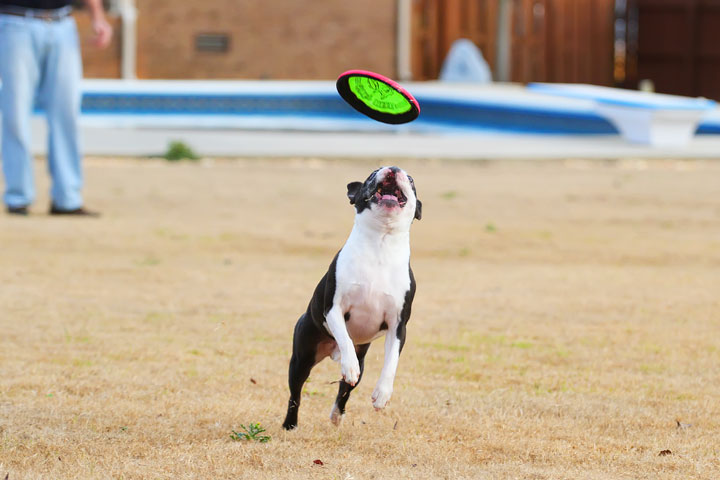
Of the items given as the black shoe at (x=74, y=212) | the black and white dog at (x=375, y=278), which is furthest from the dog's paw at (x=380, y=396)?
the black shoe at (x=74, y=212)

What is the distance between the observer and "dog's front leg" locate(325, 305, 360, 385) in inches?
139

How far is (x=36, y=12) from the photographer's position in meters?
9.11

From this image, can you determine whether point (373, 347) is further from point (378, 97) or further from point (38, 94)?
point (38, 94)

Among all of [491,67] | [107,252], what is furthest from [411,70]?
[107,252]

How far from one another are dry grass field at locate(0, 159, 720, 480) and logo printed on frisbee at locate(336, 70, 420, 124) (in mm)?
1126

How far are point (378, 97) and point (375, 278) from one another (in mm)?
616

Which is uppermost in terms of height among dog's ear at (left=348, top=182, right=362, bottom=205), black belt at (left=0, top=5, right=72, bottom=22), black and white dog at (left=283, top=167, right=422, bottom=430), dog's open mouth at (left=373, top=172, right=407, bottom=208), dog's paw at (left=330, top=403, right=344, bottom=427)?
black belt at (left=0, top=5, right=72, bottom=22)

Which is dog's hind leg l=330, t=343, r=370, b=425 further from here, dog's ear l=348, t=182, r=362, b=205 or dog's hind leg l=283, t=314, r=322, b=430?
dog's ear l=348, t=182, r=362, b=205

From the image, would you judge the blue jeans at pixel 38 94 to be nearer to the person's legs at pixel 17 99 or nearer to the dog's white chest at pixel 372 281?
the person's legs at pixel 17 99

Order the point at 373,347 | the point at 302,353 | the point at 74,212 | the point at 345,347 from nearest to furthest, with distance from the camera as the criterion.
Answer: the point at 345,347 → the point at 302,353 → the point at 373,347 → the point at 74,212

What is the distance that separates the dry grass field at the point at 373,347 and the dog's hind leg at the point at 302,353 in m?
0.19

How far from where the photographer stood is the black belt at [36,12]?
9.08 metres

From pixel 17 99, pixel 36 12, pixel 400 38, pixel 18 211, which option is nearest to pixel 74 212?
pixel 18 211

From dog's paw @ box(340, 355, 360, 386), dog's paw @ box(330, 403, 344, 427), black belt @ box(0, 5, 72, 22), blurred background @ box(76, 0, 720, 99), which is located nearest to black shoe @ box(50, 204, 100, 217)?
black belt @ box(0, 5, 72, 22)
